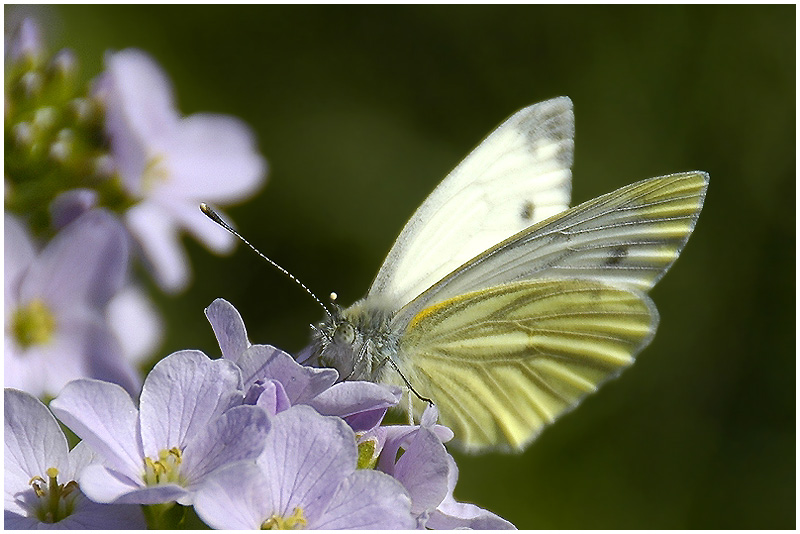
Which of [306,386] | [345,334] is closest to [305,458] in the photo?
[306,386]

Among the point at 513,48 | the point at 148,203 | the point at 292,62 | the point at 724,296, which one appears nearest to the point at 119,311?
the point at 148,203

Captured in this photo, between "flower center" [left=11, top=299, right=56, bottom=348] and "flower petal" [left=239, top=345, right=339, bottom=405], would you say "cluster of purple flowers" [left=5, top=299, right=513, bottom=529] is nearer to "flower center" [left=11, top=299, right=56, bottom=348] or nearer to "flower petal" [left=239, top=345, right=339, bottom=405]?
"flower petal" [left=239, top=345, right=339, bottom=405]

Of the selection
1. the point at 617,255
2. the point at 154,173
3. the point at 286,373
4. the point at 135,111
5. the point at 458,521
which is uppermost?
the point at 135,111

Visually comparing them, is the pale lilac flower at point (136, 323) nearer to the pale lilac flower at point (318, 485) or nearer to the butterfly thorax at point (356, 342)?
the butterfly thorax at point (356, 342)

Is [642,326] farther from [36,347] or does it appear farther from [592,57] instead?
[592,57]

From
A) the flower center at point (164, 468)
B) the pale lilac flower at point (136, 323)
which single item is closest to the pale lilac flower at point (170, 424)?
the flower center at point (164, 468)

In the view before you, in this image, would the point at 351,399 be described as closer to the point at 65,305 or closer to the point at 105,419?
the point at 105,419
